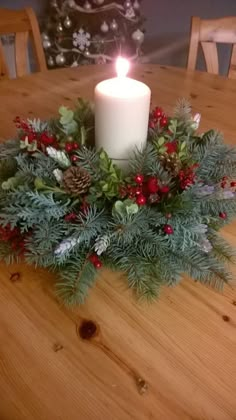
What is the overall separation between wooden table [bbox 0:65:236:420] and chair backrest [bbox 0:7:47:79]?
1.07 meters

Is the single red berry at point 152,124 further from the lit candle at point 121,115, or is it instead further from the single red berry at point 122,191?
the single red berry at point 122,191

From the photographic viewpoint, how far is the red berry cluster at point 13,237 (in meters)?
0.51

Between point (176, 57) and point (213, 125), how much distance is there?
2264mm

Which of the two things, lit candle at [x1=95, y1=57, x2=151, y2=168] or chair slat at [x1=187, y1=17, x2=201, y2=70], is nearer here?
lit candle at [x1=95, y1=57, x2=151, y2=168]

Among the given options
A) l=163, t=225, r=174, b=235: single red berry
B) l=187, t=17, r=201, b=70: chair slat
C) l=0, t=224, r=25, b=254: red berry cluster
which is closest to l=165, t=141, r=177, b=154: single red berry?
l=163, t=225, r=174, b=235: single red berry

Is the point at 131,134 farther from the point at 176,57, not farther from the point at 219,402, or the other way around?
the point at 176,57

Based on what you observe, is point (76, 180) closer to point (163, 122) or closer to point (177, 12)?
point (163, 122)

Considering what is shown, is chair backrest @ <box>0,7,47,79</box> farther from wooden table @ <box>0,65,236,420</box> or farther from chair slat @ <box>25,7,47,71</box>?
wooden table @ <box>0,65,236,420</box>

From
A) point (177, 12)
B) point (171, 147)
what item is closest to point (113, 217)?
point (171, 147)

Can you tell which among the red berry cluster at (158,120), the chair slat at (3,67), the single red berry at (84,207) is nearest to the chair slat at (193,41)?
the chair slat at (3,67)

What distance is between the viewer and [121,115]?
500mm

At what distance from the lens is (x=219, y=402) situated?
37cm

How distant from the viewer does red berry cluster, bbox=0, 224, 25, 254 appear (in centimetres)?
51

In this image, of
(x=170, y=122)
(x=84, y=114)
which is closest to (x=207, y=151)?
(x=170, y=122)
